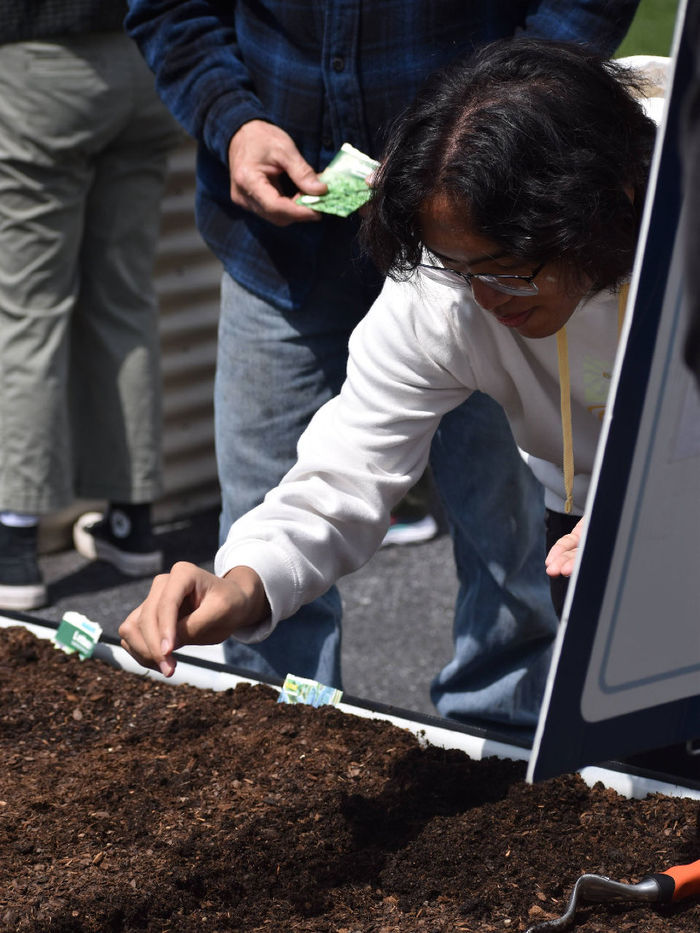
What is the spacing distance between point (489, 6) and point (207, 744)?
1119mm

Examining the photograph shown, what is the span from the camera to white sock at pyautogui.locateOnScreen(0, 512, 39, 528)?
3.24m

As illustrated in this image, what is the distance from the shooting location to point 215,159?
2.10m

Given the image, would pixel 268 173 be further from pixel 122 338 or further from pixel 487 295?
pixel 122 338

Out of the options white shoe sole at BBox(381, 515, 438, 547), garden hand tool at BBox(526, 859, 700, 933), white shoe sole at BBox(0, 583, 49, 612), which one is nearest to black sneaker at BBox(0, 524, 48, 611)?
white shoe sole at BBox(0, 583, 49, 612)

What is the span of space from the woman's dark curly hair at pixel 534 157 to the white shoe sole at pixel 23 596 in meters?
2.13

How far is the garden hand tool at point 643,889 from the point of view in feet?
4.00

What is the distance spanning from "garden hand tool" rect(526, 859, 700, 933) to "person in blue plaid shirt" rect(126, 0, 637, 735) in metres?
0.90

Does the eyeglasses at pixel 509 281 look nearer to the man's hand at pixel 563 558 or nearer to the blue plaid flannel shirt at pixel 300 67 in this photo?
the man's hand at pixel 563 558

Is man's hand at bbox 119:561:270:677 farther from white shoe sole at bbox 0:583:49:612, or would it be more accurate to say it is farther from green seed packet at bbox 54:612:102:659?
white shoe sole at bbox 0:583:49:612

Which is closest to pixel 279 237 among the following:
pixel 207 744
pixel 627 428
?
pixel 207 744

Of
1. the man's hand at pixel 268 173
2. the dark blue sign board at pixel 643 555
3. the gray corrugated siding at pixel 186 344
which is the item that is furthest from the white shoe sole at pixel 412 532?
the dark blue sign board at pixel 643 555

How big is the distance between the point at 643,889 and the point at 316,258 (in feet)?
3.66

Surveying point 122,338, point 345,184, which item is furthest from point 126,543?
point 345,184

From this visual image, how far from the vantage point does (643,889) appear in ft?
4.00
